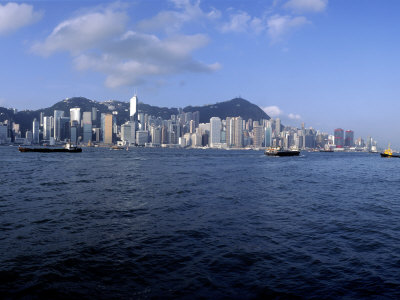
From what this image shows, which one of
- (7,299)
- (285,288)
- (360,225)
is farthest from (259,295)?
(360,225)

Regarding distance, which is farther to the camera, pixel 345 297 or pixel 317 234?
pixel 317 234

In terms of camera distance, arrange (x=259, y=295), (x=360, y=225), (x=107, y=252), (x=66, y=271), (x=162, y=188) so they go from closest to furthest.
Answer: (x=259, y=295)
(x=66, y=271)
(x=107, y=252)
(x=360, y=225)
(x=162, y=188)

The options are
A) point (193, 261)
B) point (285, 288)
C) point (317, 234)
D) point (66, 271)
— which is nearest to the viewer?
point (285, 288)

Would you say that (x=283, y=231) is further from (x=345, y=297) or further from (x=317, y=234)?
(x=345, y=297)

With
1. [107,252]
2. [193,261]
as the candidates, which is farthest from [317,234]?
[107,252]

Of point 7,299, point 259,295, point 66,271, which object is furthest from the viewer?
point 66,271

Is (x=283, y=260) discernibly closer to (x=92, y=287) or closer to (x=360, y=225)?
(x=92, y=287)

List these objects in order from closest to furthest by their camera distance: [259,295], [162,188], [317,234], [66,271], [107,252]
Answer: [259,295] → [66,271] → [107,252] → [317,234] → [162,188]

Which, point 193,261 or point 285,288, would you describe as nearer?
point 285,288
